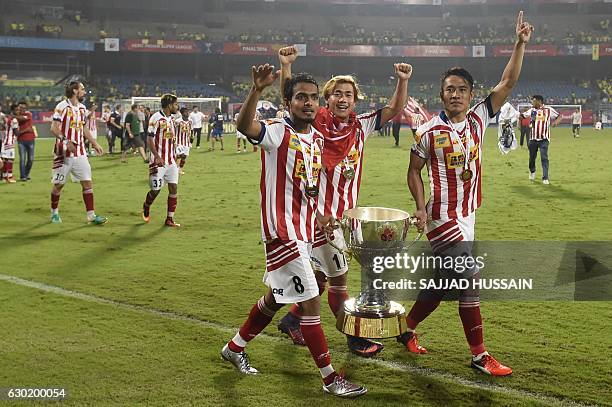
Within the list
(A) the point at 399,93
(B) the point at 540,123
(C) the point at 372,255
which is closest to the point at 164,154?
(A) the point at 399,93

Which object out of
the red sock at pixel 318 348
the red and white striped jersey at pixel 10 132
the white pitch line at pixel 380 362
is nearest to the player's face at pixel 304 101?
the red sock at pixel 318 348

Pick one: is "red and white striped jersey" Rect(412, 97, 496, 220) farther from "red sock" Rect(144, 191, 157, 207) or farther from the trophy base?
"red sock" Rect(144, 191, 157, 207)

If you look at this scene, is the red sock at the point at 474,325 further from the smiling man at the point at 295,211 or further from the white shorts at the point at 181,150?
the white shorts at the point at 181,150

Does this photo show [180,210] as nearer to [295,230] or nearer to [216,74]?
[295,230]

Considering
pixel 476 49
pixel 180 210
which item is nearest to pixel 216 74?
pixel 476 49

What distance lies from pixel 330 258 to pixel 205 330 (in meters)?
1.31

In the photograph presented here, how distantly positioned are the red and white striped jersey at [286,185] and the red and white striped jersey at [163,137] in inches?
260

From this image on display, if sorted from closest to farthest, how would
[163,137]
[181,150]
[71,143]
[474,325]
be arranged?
1. [474,325]
2. [71,143]
3. [163,137]
4. [181,150]

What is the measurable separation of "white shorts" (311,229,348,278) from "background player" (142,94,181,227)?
5915mm

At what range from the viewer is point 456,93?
484 cm

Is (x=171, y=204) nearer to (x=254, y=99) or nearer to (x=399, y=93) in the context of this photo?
(x=399, y=93)

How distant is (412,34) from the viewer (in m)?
64.4

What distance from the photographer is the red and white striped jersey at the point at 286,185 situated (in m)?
4.42

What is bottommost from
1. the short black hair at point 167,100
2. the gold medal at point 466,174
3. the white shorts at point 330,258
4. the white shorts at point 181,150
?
the white shorts at point 330,258
